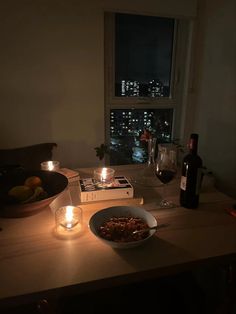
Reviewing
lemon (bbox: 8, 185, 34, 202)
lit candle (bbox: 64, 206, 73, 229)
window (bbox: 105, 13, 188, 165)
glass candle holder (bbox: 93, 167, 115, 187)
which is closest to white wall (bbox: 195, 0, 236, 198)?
window (bbox: 105, 13, 188, 165)

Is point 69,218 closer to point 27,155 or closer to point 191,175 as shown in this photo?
point 191,175

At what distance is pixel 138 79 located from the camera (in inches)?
98.7

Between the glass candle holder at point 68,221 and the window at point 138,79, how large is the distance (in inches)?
54.2

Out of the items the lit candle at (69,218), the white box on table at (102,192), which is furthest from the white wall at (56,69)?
the lit candle at (69,218)

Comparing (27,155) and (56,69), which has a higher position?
(56,69)

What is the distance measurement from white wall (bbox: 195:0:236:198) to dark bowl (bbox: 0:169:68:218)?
1.46m

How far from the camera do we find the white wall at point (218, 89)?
6.68 feet

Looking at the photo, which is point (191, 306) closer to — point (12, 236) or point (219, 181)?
point (12, 236)

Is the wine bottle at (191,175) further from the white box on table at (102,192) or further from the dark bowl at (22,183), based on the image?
the dark bowl at (22,183)

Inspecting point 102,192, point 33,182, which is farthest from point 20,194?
point 102,192

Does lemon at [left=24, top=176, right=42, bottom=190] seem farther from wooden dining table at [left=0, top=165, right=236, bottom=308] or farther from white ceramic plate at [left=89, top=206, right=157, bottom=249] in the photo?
white ceramic plate at [left=89, top=206, right=157, bottom=249]

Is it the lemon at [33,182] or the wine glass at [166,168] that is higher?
the wine glass at [166,168]

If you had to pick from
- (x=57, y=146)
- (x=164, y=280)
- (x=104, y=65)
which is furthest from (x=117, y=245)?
(x=104, y=65)

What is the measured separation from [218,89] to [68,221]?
179 centimetres
